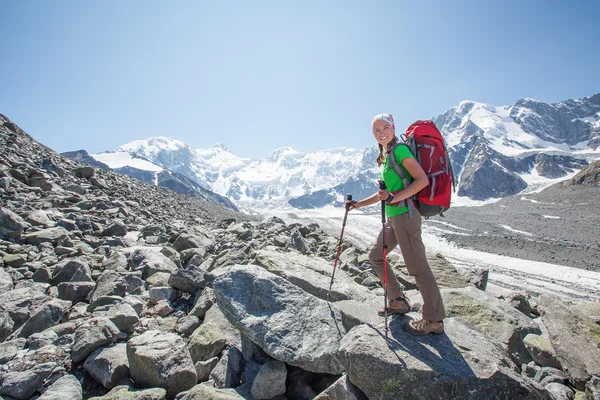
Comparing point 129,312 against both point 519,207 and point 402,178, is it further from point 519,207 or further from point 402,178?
point 519,207

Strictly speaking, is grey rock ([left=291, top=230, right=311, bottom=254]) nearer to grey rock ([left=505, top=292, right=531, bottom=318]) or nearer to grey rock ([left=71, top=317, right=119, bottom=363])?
grey rock ([left=505, top=292, right=531, bottom=318])

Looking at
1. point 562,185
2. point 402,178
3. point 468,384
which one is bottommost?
point 468,384

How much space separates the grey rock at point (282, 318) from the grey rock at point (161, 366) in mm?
879

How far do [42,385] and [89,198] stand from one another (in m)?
15.5

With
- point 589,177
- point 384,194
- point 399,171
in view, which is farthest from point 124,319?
point 589,177

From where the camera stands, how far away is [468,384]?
309cm

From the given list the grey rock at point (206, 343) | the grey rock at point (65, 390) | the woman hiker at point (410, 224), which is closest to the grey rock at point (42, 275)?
the grey rock at point (65, 390)

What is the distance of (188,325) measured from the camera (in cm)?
581

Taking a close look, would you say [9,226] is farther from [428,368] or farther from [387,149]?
[428,368]

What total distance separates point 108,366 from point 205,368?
135 centimetres

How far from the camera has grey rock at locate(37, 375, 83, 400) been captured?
148 inches

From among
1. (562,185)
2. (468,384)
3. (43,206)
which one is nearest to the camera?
(468,384)

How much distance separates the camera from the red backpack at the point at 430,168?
3.76m

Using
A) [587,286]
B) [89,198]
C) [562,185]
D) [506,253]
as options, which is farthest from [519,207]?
[89,198]
